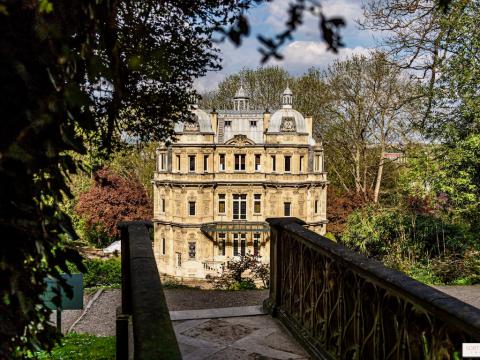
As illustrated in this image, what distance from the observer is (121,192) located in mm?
34438

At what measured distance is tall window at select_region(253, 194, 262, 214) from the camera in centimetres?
3434

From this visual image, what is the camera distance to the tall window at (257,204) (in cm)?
3434

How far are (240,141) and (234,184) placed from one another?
2.93 meters

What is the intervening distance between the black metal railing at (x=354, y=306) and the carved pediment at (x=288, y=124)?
28.4 metres

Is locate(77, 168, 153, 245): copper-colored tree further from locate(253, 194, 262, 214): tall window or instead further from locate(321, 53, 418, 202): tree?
locate(321, 53, 418, 202): tree

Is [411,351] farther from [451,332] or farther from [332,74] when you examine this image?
[332,74]

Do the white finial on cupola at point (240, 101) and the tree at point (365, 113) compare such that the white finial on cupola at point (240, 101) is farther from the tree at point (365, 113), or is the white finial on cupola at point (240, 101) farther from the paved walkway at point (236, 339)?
the paved walkway at point (236, 339)

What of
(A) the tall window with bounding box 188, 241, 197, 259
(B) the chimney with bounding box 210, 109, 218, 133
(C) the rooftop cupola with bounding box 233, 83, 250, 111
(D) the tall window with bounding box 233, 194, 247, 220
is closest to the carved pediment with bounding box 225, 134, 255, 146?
(B) the chimney with bounding box 210, 109, 218, 133

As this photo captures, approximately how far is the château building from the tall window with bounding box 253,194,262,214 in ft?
0.22

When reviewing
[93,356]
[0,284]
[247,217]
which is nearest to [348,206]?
[247,217]

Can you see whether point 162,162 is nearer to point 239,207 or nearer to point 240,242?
point 239,207

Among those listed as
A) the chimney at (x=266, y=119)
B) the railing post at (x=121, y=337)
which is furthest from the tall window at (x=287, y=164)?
the railing post at (x=121, y=337)

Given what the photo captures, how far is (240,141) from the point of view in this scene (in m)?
33.7

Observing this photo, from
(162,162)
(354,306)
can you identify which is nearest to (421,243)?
(354,306)
